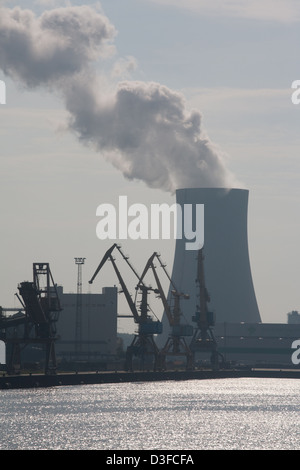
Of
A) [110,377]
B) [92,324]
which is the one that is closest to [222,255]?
[110,377]

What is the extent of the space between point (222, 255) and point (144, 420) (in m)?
79.4

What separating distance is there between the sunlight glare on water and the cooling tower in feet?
122

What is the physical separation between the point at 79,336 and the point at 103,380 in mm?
49962

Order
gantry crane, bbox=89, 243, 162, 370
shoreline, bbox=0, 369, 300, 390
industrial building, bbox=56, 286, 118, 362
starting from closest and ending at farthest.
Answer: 1. shoreline, bbox=0, 369, 300, 390
2. gantry crane, bbox=89, 243, 162, 370
3. industrial building, bbox=56, 286, 118, 362

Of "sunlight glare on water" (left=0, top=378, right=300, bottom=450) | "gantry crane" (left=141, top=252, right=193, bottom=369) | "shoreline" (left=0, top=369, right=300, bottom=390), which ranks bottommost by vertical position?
"sunlight glare on water" (left=0, top=378, right=300, bottom=450)

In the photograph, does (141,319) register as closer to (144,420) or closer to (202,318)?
(202,318)

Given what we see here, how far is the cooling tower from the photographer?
536 feet

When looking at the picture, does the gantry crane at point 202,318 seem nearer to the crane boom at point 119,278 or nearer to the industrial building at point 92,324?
the crane boom at point 119,278

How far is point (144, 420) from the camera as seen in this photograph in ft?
289

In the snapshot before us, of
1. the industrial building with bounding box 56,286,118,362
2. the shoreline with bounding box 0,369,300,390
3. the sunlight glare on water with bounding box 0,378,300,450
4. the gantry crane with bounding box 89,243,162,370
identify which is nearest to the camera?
the sunlight glare on water with bounding box 0,378,300,450

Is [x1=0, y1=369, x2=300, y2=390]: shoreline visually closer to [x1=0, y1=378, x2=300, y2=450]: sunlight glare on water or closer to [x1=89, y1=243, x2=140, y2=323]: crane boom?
[x1=0, y1=378, x2=300, y2=450]: sunlight glare on water

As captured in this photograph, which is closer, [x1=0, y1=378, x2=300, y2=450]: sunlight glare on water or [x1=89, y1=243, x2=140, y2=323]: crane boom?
[x1=0, y1=378, x2=300, y2=450]: sunlight glare on water

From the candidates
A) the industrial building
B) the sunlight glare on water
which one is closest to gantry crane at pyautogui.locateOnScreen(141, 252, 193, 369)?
the industrial building
